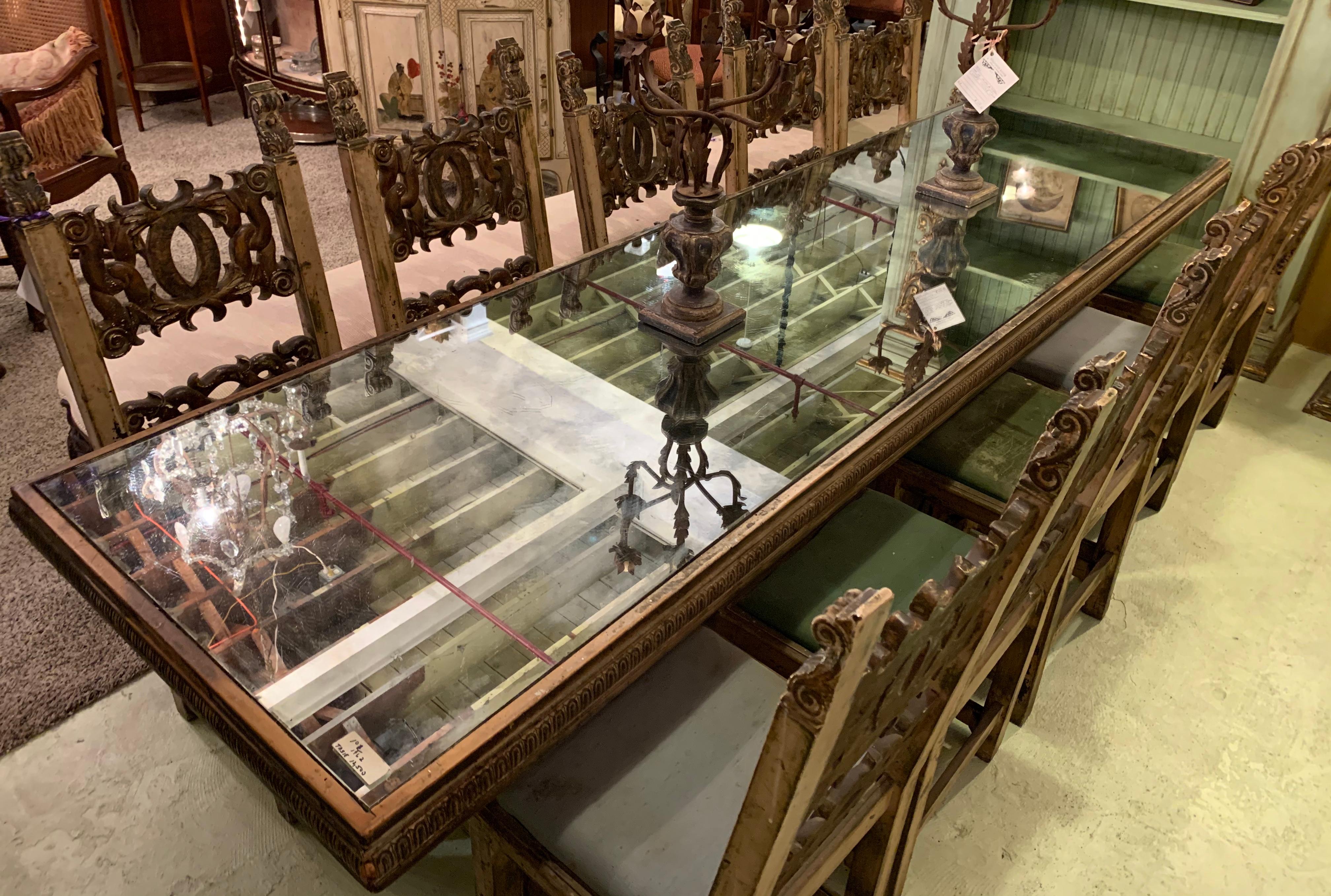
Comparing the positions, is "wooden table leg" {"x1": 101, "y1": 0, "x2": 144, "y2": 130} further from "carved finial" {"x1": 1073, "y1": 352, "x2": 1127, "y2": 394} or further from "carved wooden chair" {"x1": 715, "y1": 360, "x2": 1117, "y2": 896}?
"carved finial" {"x1": 1073, "y1": 352, "x2": 1127, "y2": 394}

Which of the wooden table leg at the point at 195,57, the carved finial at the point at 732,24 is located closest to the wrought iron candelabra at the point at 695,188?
the carved finial at the point at 732,24

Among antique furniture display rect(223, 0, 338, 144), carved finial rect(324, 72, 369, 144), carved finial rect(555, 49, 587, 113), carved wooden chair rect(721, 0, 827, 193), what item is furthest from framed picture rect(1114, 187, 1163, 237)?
antique furniture display rect(223, 0, 338, 144)

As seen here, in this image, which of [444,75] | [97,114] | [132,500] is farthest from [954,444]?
[444,75]

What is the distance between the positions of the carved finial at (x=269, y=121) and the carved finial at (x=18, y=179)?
1.00 ft

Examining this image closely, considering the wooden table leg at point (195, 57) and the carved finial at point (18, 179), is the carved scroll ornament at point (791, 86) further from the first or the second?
the wooden table leg at point (195, 57)

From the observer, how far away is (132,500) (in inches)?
46.2

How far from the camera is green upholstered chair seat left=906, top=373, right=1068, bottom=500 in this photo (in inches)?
66.8

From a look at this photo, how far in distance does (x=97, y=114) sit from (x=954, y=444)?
2812mm

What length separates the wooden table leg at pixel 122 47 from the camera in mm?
4469

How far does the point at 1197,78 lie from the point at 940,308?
6.64 feet

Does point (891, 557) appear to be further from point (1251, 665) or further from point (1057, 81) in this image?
point (1057, 81)

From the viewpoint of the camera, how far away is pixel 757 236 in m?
2.00

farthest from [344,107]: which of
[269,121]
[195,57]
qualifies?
[195,57]

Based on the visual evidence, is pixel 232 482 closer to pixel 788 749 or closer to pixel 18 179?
pixel 18 179
